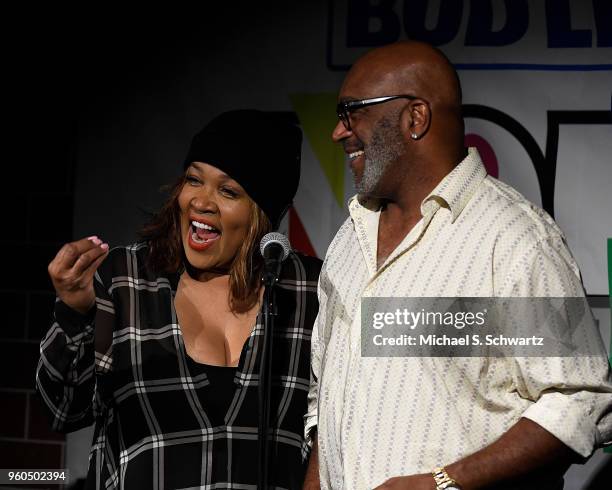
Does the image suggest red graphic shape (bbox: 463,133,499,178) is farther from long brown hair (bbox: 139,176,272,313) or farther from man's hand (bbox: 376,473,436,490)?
man's hand (bbox: 376,473,436,490)

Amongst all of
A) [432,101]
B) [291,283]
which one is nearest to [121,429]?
[291,283]

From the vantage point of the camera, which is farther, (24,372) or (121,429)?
(24,372)

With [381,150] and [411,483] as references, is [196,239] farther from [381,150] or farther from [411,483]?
[411,483]

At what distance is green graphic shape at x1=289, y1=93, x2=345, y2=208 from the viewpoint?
3352mm

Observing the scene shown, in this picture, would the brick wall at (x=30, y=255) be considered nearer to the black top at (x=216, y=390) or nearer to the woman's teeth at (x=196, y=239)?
the woman's teeth at (x=196, y=239)

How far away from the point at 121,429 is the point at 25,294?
1509mm

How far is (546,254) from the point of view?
1.90 m

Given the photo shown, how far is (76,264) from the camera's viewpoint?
6.81 feet

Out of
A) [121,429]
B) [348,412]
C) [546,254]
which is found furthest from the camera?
[121,429]

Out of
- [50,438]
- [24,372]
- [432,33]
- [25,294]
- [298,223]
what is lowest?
[50,438]

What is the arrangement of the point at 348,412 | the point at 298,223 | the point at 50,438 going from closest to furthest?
the point at 348,412 < the point at 298,223 < the point at 50,438

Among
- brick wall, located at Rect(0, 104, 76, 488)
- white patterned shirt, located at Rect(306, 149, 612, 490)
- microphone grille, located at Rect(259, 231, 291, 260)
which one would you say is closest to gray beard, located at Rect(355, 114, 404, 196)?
A: white patterned shirt, located at Rect(306, 149, 612, 490)

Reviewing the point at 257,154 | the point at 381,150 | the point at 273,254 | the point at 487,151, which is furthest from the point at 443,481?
the point at 487,151

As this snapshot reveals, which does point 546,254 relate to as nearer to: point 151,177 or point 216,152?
point 216,152
